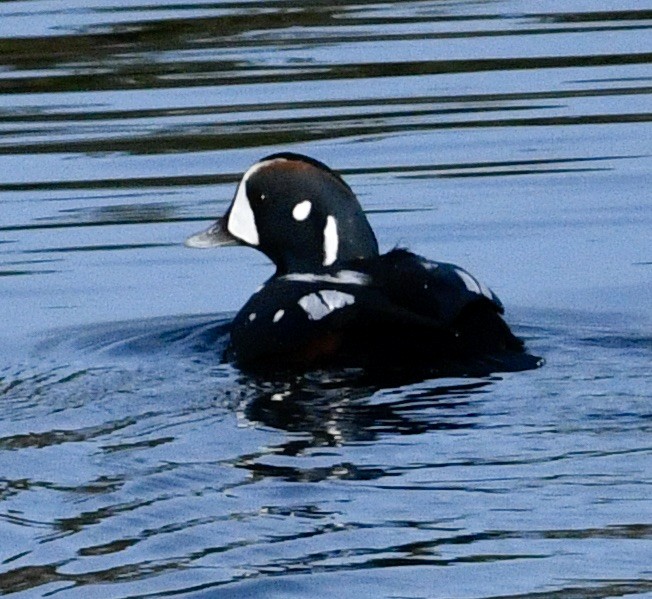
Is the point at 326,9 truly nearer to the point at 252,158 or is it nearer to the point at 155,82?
the point at 155,82

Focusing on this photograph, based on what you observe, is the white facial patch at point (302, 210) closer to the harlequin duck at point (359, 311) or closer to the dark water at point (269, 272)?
the harlequin duck at point (359, 311)

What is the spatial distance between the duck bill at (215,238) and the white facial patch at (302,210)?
46 cm

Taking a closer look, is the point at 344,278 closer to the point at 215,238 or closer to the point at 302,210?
the point at 302,210

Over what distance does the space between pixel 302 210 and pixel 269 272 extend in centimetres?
162

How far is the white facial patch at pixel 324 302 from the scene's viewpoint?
725 cm

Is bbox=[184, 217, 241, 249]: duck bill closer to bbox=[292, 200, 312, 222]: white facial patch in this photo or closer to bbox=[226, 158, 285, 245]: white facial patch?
bbox=[226, 158, 285, 245]: white facial patch

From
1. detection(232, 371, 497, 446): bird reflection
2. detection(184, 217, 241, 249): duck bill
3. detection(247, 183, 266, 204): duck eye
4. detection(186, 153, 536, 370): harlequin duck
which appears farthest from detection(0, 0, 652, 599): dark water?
detection(247, 183, 266, 204): duck eye

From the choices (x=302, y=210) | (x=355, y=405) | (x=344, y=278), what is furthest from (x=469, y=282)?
(x=302, y=210)

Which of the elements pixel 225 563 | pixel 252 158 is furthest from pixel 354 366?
pixel 252 158

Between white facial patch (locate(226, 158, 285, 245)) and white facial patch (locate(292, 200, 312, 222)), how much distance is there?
263 mm

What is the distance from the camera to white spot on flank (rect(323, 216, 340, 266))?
8.12 meters

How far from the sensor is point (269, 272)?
9.84 metres

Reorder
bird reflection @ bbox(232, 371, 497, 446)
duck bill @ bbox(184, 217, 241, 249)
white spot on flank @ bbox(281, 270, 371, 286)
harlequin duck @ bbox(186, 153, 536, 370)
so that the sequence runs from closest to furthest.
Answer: bird reflection @ bbox(232, 371, 497, 446) < harlequin duck @ bbox(186, 153, 536, 370) < white spot on flank @ bbox(281, 270, 371, 286) < duck bill @ bbox(184, 217, 241, 249)

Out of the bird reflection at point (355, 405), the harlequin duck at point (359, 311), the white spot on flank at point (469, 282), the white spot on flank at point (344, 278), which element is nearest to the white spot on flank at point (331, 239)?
the harlequin duck at point (359, 311)
